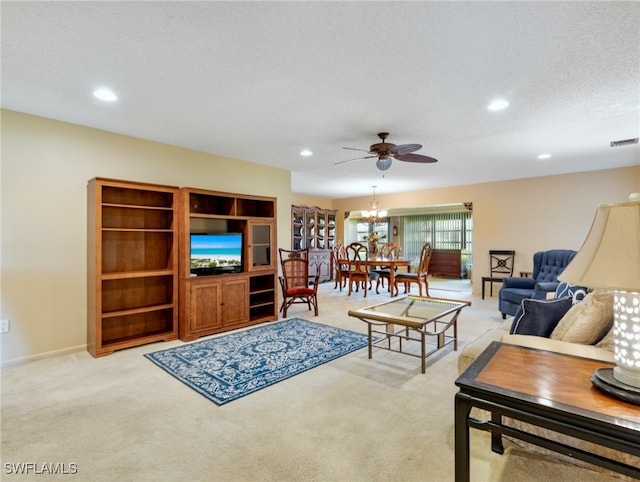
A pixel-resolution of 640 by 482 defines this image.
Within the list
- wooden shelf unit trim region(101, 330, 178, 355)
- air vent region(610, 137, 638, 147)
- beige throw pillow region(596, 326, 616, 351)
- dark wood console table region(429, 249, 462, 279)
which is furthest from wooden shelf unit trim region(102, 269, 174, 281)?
dark wood console table region(429, 249, 462, 279)

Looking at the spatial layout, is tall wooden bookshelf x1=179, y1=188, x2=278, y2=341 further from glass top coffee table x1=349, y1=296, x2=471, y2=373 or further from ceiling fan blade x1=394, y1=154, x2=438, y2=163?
ceiling fan blade x1=394, y1=154, x2=438, y2=163

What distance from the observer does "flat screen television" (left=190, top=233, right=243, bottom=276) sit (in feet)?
13.5

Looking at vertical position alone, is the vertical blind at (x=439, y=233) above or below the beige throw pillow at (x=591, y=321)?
above

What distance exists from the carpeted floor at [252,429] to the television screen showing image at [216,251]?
141cm

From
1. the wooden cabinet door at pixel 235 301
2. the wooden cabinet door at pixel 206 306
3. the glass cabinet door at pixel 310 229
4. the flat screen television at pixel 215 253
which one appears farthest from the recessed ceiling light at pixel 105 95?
the glass cabinet door at pixel 310 229

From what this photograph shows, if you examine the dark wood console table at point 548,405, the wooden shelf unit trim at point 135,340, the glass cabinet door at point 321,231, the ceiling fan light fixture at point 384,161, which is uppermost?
the ceiling fan light fixture at point 384,161

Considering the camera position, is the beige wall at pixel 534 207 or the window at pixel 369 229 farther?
the window at pixel 369 229

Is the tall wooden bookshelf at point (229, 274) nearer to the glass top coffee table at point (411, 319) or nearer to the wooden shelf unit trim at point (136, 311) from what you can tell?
the wooden shelf unit trim at point (136, 311)

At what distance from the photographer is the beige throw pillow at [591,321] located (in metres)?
1.79

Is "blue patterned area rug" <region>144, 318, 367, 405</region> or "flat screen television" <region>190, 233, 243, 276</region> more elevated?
"flat screen television" <region>190, 233, 243, 276</region>

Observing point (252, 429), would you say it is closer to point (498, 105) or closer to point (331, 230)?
point (498, 105)

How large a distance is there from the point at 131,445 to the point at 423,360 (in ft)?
7.52

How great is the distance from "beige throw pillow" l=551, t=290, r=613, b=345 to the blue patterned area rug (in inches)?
80.3

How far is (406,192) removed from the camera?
8.19m
